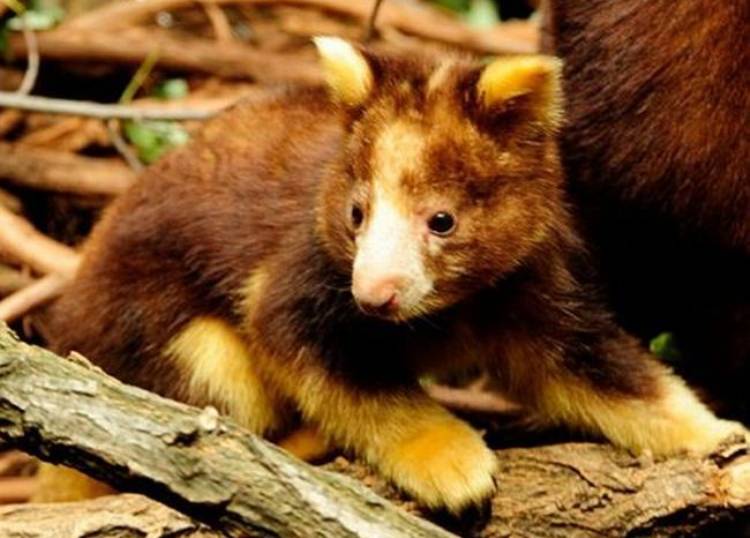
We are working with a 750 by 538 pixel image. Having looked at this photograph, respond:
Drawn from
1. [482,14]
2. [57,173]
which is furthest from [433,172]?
[482,14]

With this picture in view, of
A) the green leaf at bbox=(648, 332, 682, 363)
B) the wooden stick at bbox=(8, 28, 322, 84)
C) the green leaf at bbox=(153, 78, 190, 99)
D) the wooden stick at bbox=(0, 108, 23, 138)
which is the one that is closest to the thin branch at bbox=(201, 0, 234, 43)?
the wooden stick at bbox=(8, 28, 322, 84)

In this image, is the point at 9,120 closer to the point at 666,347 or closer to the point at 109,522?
the point at 666,347

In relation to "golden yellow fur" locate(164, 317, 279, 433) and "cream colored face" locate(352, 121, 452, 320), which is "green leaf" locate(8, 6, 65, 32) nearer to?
"golden yellow fur" locate(164, 317, 279, 433)

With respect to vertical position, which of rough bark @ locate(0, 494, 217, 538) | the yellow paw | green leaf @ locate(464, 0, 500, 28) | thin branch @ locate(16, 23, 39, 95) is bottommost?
rough bark @ locate(0, 494, 217, 538)

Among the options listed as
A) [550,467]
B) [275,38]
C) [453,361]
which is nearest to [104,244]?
[453,361]

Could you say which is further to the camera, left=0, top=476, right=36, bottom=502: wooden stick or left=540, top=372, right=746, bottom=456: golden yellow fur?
left=0, top=476, right=36, bottom=502: wooden stick
